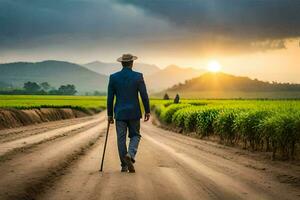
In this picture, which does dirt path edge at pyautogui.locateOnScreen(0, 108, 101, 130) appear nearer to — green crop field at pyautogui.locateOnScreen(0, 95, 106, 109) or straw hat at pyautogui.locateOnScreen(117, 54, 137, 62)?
green crop field at pyautogui.locateOnScreen(0, 95, 106, 109)

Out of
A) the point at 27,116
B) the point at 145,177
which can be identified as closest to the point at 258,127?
the point at 145,177

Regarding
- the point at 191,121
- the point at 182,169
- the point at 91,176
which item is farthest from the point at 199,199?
the point at 191,121

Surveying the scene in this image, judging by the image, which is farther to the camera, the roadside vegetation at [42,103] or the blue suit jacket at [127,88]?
the roadside vegetation at [42,103]

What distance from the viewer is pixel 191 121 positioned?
99.5 feet

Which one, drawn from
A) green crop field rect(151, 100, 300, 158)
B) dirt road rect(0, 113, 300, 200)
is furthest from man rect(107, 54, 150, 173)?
green crop field rect(151, 100, 300, 158)

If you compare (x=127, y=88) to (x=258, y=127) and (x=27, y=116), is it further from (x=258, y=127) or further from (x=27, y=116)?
(x=27, y=116)

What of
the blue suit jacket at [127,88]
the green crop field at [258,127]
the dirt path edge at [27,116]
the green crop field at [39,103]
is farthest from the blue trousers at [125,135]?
the green crop field at [39,103]

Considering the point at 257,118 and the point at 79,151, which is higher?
the point at 257,118

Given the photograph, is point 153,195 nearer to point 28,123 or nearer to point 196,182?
point 196,182

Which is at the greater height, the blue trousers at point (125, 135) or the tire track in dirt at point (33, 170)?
the blue trousers at point (125, 135)

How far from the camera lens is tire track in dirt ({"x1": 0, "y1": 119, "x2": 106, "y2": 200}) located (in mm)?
8609

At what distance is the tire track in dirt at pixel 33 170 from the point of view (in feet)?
28.2

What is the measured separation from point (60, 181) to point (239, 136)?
1205 centimetres

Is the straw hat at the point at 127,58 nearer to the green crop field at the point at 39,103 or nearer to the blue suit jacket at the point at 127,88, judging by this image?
the blue suit jacket at the point at 127,88
